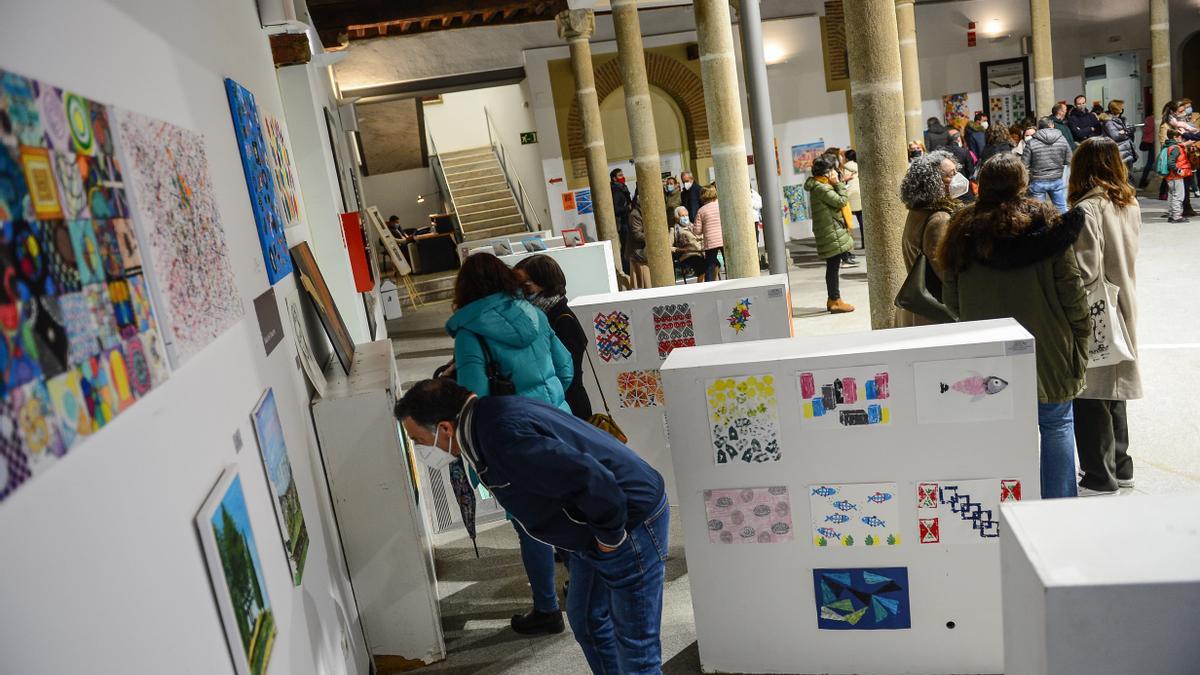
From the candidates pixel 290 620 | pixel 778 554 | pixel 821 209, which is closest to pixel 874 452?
pixel 778 554

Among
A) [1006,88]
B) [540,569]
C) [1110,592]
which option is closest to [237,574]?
[1110,592]

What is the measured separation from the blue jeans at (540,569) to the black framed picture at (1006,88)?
18130 mm

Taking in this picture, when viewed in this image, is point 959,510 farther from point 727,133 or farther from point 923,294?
point 727,133

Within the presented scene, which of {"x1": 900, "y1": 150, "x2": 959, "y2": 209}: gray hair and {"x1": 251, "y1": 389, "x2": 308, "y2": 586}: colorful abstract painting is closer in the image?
{"x1": 251, "y1": 389, "x2": 308, "y2": 586}: colorful abstract painting

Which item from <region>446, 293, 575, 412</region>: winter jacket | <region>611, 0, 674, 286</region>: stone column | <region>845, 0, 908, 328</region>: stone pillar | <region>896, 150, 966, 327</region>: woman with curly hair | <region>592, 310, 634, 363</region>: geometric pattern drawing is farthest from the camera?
<region>611, 0, 674, 286</region>: stone column

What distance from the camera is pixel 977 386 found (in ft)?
9.61

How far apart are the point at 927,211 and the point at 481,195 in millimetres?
16493

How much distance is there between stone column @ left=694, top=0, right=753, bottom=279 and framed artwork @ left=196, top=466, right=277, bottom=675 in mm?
6459

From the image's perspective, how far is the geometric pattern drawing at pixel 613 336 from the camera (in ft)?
16.4

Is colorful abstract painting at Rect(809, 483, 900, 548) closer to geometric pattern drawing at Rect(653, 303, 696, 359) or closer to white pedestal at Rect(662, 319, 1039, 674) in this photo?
white pedestal at Rect(662, 319, 1039, 674)

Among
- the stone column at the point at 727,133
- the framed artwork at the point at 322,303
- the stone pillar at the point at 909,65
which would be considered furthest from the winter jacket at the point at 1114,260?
the stone pillar at the point at 909,65

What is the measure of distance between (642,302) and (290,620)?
2.87 m

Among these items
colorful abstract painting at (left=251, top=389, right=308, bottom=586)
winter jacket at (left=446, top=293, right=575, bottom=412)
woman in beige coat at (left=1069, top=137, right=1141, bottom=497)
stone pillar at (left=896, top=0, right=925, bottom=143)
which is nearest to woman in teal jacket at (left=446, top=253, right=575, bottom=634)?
winter jacket at (left=446, top=293, right=575, bottom=412)

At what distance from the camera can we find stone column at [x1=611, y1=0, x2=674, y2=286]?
10.3 meters
